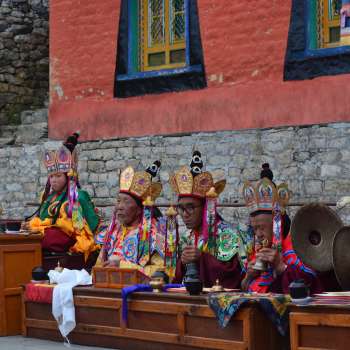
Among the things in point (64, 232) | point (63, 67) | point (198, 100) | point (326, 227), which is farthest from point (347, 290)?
point (63, 67)

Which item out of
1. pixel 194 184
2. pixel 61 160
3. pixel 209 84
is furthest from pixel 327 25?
pixel 194 184

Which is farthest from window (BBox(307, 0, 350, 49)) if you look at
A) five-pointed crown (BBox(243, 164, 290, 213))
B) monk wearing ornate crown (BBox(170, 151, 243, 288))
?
five-pointed crown (BBox(243, 164, 290, 213))

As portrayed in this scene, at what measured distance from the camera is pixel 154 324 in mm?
7609

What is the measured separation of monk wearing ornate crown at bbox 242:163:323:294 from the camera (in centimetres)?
725

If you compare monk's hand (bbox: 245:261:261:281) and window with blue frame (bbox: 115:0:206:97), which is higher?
window with blue frame (bbox: 115:0:206:97)

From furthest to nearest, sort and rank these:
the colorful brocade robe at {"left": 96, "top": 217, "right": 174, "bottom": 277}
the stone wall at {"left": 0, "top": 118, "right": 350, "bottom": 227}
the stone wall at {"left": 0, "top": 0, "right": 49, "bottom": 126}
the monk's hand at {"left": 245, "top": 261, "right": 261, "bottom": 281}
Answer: the stone wall at {"left": 0, "top": 0, "right": 49, "bottom": 126} < the stone wall at {"left": 0, "top": 118, "right": 350, "bottom": 227} < the colorful brocade robe at {"left": 96, "top": 217, "right": 174, "bottom": 277} < the monk's hand at {"left": 245, "top": 261, "right": 261, "bottom": 281}

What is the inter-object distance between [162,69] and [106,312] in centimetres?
620

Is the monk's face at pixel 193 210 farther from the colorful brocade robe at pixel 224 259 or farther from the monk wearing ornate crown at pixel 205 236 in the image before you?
the colorful brocade robe at pixel 224 259

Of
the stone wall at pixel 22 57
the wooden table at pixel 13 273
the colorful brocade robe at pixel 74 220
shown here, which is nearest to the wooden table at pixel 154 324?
the wooden table at pixel 13 273

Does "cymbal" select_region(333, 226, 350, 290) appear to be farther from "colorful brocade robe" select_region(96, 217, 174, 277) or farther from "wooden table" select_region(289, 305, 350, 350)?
"colorful brocade robe" select_region(96, 217, 174, 277)

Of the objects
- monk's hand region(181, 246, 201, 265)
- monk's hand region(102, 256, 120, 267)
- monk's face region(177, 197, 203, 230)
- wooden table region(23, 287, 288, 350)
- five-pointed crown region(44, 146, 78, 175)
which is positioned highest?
five-pointed crown region(44, 146, 78, 175)

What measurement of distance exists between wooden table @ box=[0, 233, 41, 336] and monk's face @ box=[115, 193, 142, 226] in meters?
0.97

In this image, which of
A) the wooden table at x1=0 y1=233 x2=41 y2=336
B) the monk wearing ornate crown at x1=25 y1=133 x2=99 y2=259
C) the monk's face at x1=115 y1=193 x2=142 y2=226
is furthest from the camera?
the monk wearing ornate crown at x1=25 y1=133 x2=99 y2=259

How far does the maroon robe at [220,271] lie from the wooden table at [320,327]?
1.39 m
